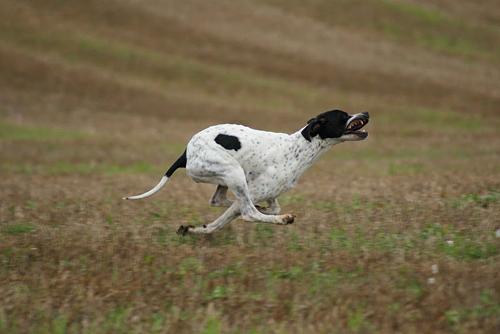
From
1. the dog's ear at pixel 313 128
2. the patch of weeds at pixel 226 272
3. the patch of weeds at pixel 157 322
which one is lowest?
the patch of weeds at pixel 157 322

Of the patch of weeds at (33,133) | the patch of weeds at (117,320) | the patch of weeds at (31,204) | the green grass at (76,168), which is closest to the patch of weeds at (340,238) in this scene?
the patch of weeds at (117,320)

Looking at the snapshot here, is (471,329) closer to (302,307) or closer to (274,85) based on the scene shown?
(302,307)

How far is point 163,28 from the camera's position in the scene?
119 feet

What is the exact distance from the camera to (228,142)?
765 cm

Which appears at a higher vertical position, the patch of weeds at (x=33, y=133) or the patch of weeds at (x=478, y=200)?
the patch of weeds at (x=478, y=200)

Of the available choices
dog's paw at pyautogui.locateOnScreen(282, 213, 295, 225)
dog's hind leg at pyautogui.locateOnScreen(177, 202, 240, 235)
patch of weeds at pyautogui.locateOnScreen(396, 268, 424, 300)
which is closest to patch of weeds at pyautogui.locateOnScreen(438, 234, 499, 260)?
patch of weeds at pyautogui.locateOnScreen(396, 268, 424, 300)

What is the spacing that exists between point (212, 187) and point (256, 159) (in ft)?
22.0

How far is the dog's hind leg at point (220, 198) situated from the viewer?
26.8 feet

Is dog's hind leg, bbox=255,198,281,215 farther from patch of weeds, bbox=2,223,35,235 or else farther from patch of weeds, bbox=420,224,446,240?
patch of weeds, bbox=2,223,35,235

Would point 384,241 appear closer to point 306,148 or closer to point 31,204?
point 306,148

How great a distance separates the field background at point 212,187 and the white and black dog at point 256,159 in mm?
318

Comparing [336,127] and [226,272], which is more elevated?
[336,127]

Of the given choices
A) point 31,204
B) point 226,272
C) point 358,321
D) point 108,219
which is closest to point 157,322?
point 226,272

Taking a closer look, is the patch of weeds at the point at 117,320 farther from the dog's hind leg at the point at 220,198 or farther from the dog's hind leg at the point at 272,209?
the dog's hind leg at the point at 272,209
